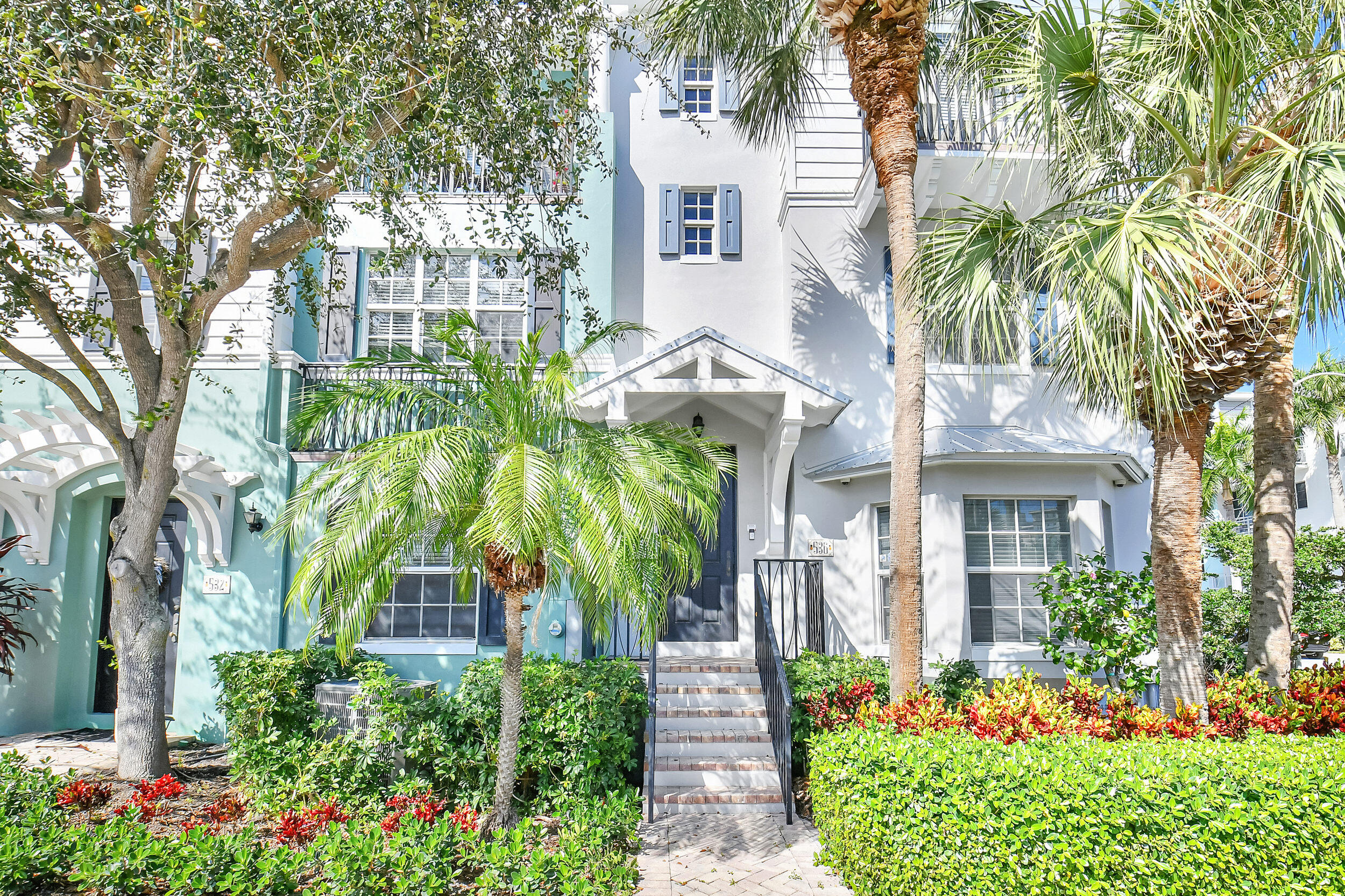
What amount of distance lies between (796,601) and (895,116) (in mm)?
5193

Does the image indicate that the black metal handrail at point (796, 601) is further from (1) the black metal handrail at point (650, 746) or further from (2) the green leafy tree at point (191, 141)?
(2) the green leafy tree at point (191, 141)

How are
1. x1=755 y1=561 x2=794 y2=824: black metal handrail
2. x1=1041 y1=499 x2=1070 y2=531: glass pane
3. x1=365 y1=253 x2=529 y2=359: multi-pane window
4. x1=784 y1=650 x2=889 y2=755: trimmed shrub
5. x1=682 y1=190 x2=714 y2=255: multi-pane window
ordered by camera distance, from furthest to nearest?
x1=682 y1=190 x2=714 y2=255: multi-pane window → x1=365 y1=253 x2=529 y2=359: multi-pane window → x1=1041 y1=499 x2=1070 y2=531: glass pane → x1=784 y1=650 x2=889 y2=755: trimmed shrub → x1=755 y1=561 x2=794 y2=824: black metal handrail

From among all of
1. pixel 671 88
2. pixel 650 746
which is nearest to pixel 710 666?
pixel 650 746

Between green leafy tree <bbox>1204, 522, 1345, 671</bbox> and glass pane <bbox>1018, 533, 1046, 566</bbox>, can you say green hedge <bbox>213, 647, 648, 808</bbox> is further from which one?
green leafy tree <bbox>1204, 522, 1345, 671</bbox>

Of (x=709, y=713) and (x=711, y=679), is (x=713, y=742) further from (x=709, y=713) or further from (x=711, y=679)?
(x=711, y=679)

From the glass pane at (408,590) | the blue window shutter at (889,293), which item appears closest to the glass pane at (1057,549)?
the blue window shutter at (889,293)

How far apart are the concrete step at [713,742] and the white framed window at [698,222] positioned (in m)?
6.38

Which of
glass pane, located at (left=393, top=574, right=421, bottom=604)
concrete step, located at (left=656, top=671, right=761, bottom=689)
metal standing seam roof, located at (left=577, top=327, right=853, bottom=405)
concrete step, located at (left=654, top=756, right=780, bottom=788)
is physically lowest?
concrete step, located at (left=654, top=756, right=780, bottom=788)

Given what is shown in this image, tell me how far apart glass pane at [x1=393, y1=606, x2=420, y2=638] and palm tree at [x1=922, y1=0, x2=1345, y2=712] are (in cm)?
697

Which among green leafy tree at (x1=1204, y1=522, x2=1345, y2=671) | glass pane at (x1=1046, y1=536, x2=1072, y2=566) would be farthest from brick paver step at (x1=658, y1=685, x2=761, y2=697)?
green leafy tree at (x1=1204, y1=522, x2=1345, y2=671)

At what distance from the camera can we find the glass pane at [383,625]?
9.74 m

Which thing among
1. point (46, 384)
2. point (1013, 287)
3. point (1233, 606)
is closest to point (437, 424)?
point (1013, 287)

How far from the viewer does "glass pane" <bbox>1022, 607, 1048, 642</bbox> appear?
29.5ft

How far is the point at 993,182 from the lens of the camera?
9.91 metres
